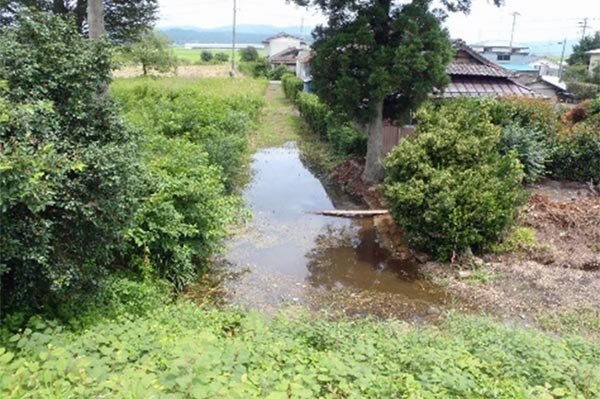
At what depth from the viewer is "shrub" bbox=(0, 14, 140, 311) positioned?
147 inches

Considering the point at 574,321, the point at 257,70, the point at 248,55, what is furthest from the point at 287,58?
the point at 574,321

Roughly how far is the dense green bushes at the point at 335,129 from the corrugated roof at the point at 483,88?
3.18m

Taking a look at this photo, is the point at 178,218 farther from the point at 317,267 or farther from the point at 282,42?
the point at 282,42

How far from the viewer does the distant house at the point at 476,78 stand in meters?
15.4

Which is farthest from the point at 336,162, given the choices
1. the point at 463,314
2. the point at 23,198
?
the point at 23,198

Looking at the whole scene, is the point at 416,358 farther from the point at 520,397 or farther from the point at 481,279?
the point at 481,279

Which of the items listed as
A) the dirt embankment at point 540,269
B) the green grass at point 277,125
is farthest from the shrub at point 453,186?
the green grass at point 277,125

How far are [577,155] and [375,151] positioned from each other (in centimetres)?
503

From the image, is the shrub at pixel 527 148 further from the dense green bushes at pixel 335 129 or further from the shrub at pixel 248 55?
the shrub at pixel 248 55

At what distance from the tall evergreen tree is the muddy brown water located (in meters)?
2.93

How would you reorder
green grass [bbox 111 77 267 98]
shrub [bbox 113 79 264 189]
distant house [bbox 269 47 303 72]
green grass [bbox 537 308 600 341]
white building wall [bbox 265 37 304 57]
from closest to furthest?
green grass [bbox 537 308 600 341] → shrub [bbox 113 79 264 189] → green grass [bbox 111 77 267 98] → distant house [bbox 269 47 303 72] → white building wall [bbox 265 37 304 57]

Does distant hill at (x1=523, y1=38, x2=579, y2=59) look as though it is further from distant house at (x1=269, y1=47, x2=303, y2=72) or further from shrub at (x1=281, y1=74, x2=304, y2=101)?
shrub at (x1=281, y1=74, x2=304, y2=101)

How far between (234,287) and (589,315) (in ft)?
16.3

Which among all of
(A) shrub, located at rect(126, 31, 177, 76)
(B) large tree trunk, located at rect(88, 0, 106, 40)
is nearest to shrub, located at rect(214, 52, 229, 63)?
(A) shrub, located at rect(126, 31, 177, 76)
